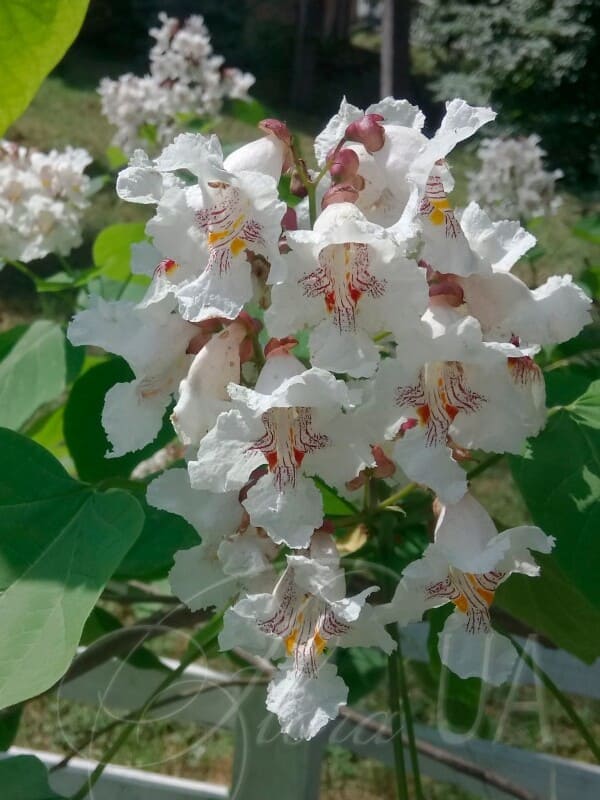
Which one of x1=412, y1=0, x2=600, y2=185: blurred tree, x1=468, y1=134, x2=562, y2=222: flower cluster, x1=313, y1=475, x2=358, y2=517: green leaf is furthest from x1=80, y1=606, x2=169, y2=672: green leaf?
x1=412, y1=0, x2=600, y2=185: blurred tree

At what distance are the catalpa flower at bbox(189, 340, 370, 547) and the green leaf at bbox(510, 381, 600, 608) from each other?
191 mm

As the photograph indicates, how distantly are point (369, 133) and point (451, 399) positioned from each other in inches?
8.2

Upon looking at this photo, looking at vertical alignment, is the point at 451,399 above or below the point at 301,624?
above

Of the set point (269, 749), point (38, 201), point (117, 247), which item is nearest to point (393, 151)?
point (269, 749)

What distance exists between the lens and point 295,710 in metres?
0.70

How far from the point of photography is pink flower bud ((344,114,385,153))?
0.69m

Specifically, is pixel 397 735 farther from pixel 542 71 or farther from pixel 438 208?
pixel 542 71

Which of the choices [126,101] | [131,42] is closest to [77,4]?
[126,101]

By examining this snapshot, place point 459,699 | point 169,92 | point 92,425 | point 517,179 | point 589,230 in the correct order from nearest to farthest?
point 92,425 → point 459,699 → point 589,230 → point 517,179 → point 169,92

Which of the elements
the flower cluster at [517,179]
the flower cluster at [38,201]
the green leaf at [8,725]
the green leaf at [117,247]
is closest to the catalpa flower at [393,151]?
the green leaf at [8,725]

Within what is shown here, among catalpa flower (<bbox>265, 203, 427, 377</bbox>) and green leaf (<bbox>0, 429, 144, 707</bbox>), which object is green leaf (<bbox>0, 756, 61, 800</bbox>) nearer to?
green leaf (<bbox>0, 429, 144, 707</bbox>)

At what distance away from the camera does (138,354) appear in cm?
73

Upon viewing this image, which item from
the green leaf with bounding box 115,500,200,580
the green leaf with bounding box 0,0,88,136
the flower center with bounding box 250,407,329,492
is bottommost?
the green leaf with bounding box 115,500,200,580

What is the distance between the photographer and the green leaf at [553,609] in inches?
37.5
